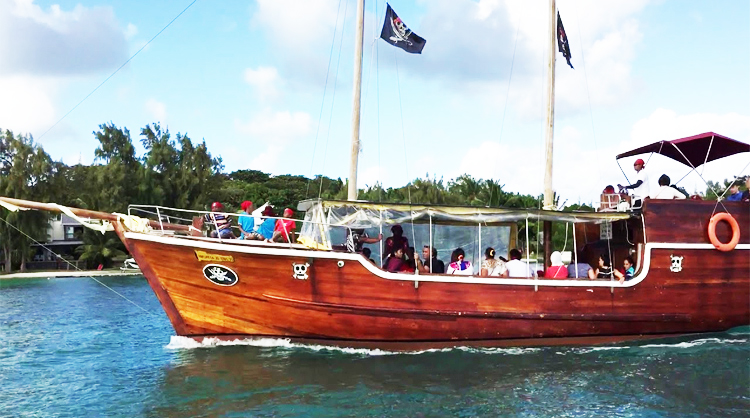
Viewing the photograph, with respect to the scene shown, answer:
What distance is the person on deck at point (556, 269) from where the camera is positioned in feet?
41.7

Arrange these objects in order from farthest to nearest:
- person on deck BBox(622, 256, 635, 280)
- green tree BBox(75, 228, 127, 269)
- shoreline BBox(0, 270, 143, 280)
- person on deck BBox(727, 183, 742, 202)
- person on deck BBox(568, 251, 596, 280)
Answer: green tree BBox(75, 228, 127, 269)
shoreline BBox(0, 270, 143, 280)
person on deck BBox(727, 183, 742, 202)
person on deck BBox(622, 256, 635, 280)
person on deck BBox(568, 251, 596, 280)

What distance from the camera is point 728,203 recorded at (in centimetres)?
1302

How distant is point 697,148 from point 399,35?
6878mm

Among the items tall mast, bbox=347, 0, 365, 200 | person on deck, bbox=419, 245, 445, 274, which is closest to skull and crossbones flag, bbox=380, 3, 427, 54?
tall mast, bbox=347, 0, 365, 200

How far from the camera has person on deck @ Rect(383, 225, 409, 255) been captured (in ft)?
42.7

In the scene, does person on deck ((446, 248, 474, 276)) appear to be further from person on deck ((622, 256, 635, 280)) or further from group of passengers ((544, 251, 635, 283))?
person on deck ((622, 256, 635, 280))

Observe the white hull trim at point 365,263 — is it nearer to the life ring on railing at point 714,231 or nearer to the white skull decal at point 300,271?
the white skull decal at point 300,271

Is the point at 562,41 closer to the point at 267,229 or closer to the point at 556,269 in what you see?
the point at 556,269

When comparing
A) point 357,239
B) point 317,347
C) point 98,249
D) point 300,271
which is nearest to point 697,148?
point 357,239

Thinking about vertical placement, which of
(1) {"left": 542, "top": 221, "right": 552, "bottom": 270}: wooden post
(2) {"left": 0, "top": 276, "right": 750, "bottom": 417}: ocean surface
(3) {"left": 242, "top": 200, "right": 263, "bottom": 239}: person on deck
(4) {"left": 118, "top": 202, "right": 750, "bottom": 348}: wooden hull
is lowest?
(2) {"left": 0, "top": 276, "right": 750, "bottom": 417}: ocean surface

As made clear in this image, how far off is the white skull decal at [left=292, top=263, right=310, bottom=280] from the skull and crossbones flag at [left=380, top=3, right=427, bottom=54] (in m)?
5.53

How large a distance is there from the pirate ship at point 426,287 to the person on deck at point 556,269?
479 millimetres

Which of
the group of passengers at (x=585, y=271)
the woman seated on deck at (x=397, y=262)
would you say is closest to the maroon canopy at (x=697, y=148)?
the group of passengers at (x=585, y=271)

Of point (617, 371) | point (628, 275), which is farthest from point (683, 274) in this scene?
point (617, 371)
